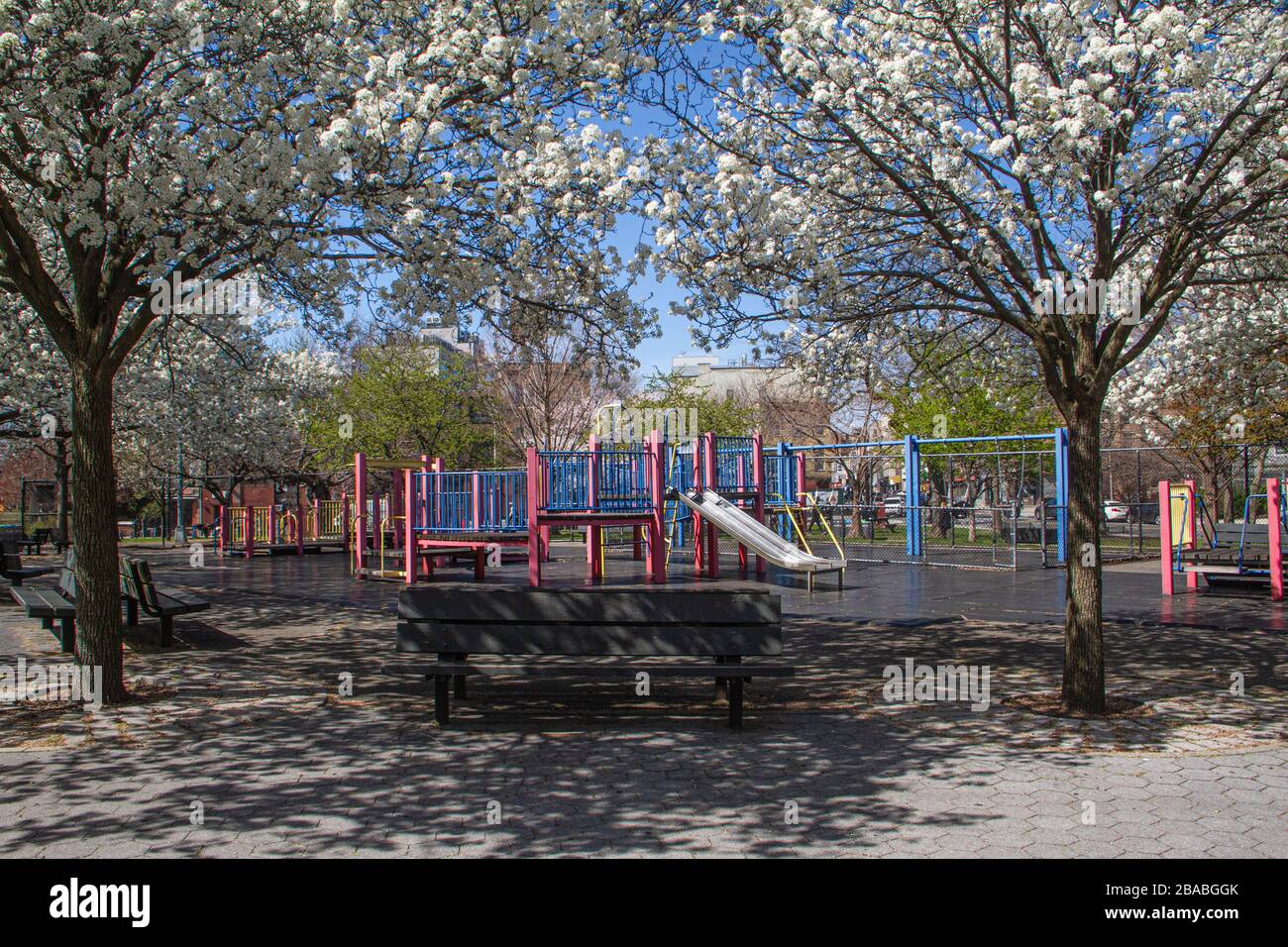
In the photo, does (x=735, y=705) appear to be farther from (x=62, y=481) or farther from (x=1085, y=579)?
(x=62, y=481)

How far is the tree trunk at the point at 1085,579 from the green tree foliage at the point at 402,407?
92.8ft

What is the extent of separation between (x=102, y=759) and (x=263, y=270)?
4.33m

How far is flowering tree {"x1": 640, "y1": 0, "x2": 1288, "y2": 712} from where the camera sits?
7.07 meters

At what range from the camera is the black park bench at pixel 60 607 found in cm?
953

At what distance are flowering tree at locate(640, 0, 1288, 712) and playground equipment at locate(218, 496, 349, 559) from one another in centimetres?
2164

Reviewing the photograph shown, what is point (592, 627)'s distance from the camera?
704 cm

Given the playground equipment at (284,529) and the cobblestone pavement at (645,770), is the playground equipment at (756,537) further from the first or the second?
the playground equipment at (284,529)

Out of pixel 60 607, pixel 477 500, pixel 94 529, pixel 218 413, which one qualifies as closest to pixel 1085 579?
pixel 94 529

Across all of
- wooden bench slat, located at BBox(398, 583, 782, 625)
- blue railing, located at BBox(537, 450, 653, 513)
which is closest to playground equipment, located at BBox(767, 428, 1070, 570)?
blue railing, located at BBox(537, 450, 653, 513)

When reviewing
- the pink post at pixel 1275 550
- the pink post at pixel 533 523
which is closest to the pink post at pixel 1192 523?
the pink post at pixel 1275 550

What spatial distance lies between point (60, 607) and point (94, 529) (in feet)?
7.81

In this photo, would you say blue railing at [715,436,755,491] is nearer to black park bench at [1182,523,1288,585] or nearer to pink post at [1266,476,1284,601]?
black park bench at [1182,523,1288,585]

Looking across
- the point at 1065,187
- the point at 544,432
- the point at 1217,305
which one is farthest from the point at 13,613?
the point at 544,432

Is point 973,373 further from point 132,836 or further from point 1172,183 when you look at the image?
point 132,836
